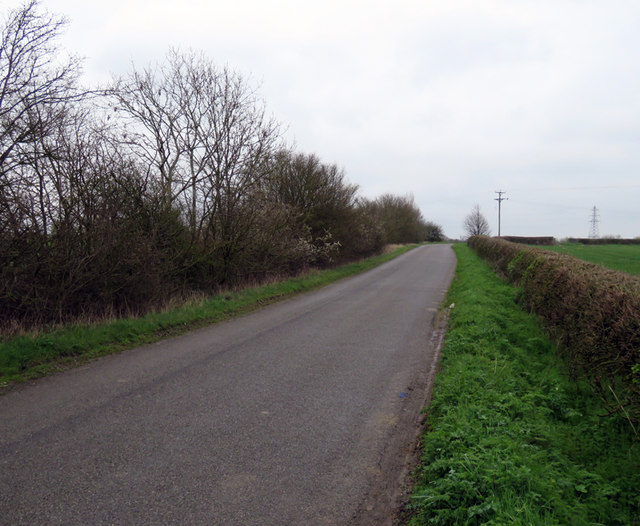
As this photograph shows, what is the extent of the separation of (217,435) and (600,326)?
14.5 feet

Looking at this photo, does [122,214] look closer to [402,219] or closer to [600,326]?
[600,326]

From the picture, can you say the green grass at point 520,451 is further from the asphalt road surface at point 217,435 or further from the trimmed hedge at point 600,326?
the asphalt road surface at point 217,435

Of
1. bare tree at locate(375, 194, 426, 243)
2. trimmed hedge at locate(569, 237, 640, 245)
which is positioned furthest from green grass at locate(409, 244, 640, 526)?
trimmed hedge at locate(569, 237, 640, 245)

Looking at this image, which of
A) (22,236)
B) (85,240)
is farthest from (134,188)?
(22,236)

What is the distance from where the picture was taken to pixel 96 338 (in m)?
7.54

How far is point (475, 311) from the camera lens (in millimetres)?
9641

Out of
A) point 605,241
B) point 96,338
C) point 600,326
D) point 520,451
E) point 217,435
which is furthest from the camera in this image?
point 605,241

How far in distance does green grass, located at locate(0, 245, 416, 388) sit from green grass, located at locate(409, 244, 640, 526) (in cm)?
540

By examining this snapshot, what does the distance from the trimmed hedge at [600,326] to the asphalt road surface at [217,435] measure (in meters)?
2.04

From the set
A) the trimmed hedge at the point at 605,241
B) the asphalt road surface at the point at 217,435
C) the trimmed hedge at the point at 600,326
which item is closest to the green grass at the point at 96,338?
the asphalt road surface at the point at 217,435

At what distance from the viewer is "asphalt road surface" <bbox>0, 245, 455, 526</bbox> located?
3.11 metres

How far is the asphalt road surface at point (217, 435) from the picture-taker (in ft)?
10.2

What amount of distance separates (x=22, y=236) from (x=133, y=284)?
2.72 meters

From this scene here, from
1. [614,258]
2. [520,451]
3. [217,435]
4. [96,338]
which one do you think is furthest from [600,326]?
[614,258]
